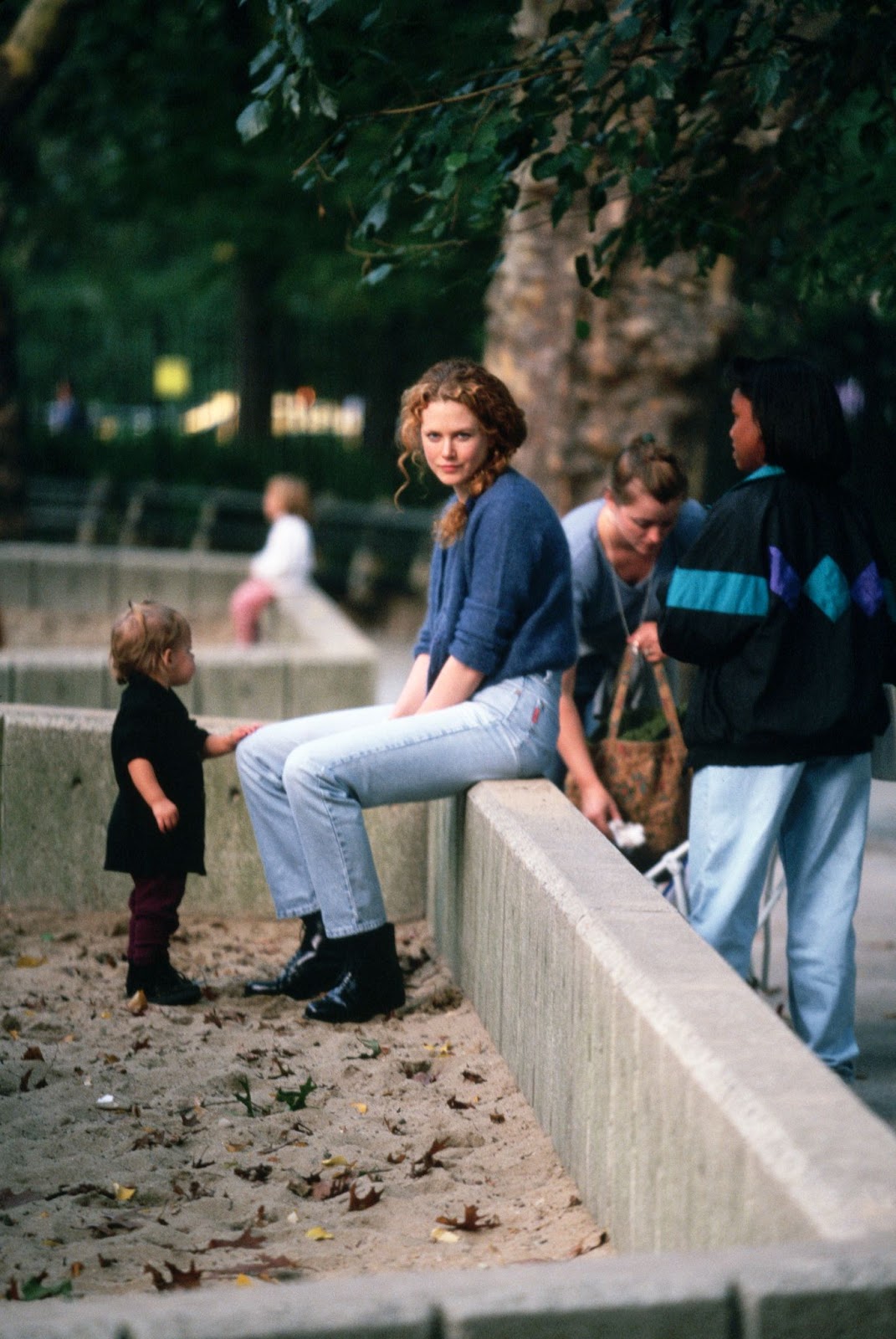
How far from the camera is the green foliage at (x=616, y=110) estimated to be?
488 centimetres

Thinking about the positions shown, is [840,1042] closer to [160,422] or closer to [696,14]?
[696,14]

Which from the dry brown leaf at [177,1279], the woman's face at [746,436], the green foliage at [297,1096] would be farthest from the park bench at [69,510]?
the dry brown leaf at [177,1279]

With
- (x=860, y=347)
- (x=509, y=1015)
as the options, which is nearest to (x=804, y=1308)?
(x=509, y=1015)

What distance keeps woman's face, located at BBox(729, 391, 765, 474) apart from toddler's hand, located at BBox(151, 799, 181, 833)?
1877 millimetres

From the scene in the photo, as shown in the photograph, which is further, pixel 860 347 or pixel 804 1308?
pixel 860 347

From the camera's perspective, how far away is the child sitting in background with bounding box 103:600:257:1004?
520 centimetres

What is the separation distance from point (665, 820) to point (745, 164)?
7.19 ft

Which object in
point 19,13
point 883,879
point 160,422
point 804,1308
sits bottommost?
point 883,879

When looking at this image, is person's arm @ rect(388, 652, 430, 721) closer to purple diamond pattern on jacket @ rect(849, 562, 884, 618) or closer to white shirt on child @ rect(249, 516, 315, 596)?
purple diamond pattern on jacket @ rect(849, 562, 884, 618)

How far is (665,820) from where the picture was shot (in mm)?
5512

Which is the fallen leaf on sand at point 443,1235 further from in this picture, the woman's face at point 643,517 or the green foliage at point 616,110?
the green foliage at point 616,110

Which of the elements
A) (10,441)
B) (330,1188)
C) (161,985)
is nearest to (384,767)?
(161,985)

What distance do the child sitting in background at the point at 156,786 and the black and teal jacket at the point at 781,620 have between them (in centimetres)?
154

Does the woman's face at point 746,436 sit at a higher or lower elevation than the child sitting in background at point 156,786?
higher
